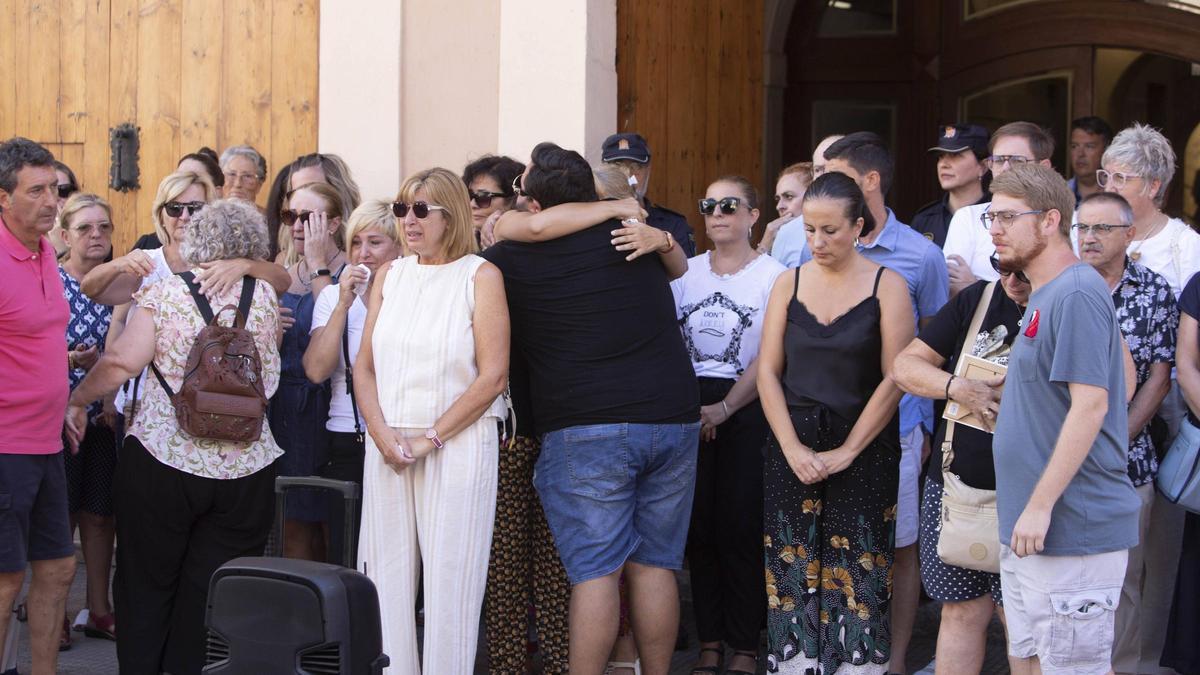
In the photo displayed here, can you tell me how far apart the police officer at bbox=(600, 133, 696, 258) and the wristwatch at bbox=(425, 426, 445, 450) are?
174 centimetres

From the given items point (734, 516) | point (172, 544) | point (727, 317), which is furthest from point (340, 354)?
point (734, 516)

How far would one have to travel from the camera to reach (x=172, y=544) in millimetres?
4984

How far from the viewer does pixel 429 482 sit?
15.5 feet

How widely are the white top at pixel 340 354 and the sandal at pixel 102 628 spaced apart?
1557mm

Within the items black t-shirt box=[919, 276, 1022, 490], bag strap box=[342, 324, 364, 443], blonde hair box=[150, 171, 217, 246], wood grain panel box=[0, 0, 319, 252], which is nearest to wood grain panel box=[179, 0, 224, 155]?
wood grain panel box=[0, 0, 319, 252]

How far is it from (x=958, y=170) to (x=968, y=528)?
89.3 inches

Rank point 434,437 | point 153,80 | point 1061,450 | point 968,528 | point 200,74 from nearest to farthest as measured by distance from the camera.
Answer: point 1061,450 < point 968,528 < point 434,437 < point 200,74 < point 153,80

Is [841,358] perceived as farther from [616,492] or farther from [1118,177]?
[1118,177]

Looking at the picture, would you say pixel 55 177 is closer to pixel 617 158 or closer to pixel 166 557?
pixel 166 557

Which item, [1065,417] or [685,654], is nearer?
[1065,417]

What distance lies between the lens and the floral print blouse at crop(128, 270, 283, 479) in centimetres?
491

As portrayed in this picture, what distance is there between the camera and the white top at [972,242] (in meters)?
5.56

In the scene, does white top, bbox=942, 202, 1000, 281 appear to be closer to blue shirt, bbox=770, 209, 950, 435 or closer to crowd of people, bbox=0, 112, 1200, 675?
crowd of people, bbox=0, 112, 1200, 675

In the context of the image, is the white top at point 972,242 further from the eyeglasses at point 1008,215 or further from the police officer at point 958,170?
the eyeglasses at point 1008,215
